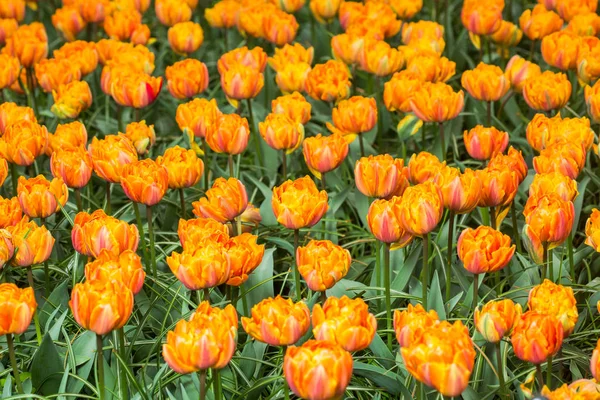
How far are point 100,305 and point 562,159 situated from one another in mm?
1218

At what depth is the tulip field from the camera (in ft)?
5.87

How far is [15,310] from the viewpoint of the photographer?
1864mm

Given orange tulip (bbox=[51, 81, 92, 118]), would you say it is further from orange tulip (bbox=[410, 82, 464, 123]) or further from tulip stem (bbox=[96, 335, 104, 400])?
tulip stem (bbox=[96, 335, 104, 400])

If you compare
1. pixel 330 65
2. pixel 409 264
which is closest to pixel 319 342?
pixel 409 264

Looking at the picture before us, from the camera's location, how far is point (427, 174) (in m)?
2.50

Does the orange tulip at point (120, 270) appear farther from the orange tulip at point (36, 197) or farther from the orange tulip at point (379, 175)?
the orange tulip at point (379, 175)

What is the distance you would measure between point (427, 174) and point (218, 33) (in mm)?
2487

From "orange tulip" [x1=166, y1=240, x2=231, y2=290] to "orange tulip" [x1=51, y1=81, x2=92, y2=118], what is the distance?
131cm

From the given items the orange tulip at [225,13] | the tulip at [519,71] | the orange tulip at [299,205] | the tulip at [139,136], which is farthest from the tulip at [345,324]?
the orange tulip at [225,13]

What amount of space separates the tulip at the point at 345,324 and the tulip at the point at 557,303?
1.11 ft

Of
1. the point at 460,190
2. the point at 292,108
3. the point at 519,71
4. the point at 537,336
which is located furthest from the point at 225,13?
the point at 537,336

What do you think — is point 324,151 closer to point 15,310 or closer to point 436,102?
point 436,102

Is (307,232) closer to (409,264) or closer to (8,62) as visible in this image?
(409,264)

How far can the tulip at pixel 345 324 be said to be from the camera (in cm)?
173
